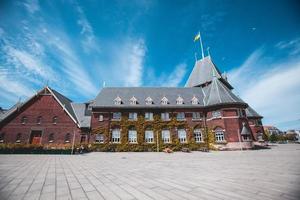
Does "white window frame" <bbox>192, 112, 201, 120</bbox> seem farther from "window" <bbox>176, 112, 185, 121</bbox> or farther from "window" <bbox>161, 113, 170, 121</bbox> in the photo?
"window" <bbox>161, 113, 170, 121</bbox>

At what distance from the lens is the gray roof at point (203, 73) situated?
39.3m

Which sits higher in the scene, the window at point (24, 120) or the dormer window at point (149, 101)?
the dormer window at point (149, 101)

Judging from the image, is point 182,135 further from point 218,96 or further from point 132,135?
point 218,96

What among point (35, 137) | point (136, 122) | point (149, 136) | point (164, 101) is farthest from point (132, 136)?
point (35, 137)

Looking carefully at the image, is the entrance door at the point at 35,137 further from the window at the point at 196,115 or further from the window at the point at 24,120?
the window at the point at 196,115

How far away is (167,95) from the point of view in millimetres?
36250

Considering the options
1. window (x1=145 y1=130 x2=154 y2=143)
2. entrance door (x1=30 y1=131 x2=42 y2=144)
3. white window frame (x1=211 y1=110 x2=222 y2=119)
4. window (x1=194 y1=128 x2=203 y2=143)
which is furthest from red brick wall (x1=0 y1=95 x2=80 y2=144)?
white window frame (x1=211 y1=110 x2=222 y2=119)

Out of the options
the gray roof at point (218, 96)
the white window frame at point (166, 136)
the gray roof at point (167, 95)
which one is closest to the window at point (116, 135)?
the gray roof at point (167, 95)

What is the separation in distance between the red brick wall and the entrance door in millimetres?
634

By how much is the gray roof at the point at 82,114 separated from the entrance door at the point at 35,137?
7545 millimetres

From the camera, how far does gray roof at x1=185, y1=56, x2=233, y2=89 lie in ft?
129

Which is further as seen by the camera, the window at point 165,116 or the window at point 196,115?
the window at point 196,115

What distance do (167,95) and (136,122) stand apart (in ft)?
32.6

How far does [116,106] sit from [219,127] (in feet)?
66.6
